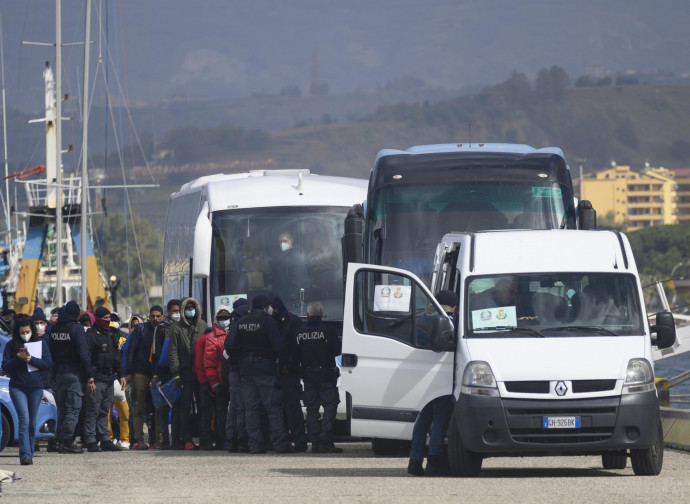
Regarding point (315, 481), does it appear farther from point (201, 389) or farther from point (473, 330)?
point (201, 389)

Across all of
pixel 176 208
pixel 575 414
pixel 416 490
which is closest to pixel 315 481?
pixel 416 490

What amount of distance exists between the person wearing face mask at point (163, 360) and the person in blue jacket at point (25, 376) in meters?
2.75

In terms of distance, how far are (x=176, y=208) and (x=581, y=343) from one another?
14.2 meters

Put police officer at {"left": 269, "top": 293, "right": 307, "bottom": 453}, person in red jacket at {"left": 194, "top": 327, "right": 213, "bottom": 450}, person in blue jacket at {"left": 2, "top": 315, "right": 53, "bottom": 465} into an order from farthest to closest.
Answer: person in red jacket at {"left": 194, "top": 327, "right": 213, "bottom": 450} → police officer at {"left": 269, "top": 293, "right": 307, "bottom": 453} → person in blue jacket at {"left": 2, "top": 315, "right": 53, "bottom": 465}

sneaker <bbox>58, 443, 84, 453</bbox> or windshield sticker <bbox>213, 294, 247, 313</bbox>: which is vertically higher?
windshield sticker <bbox>213, 294, 247, 313</bbox>

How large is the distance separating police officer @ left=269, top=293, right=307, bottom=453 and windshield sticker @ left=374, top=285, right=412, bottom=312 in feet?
11.6

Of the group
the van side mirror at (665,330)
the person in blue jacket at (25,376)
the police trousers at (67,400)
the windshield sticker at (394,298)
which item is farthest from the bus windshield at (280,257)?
the van side mirror at (665,330)

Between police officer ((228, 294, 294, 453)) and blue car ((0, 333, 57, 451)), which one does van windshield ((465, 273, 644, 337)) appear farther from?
blue car ((0, 333, 57, 451))

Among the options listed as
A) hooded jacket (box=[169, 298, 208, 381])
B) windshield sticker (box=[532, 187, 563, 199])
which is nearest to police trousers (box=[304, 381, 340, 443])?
hooded jacket (box=[169, 298, 208, 381])

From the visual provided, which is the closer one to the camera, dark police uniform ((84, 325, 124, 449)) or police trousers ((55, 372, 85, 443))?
police trousers ((55, 372, 85, 443))

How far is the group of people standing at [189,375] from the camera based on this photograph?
17.7 m

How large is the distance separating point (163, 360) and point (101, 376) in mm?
934

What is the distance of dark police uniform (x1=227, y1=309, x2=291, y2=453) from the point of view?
58.3 ft

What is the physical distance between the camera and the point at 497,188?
18.6 meters
